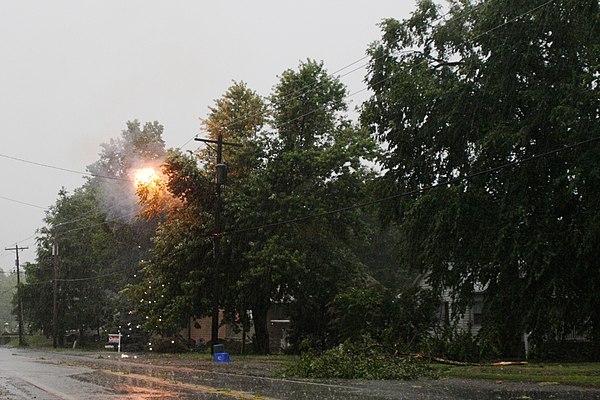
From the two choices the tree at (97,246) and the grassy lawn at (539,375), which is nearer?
the grassy lawn at (539,375)

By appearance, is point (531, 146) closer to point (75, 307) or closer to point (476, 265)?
point (476, 265)

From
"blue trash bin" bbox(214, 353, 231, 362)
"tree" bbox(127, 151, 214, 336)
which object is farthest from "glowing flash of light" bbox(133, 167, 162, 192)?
"blue trash bin" bbox(214, 353, 231, 362)

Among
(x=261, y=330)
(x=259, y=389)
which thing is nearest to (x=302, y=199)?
(x=261, y=330)

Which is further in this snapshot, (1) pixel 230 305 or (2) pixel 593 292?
(1) pixel 230 305

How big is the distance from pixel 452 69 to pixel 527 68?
4.59 metres

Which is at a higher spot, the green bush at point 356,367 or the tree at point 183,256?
the tree at point 183,256

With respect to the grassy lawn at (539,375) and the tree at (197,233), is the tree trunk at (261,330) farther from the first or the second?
the grassy lawn at (539,375)

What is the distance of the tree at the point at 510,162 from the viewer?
23312mm

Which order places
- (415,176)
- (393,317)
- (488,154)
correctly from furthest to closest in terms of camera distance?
(393,317), (415,176), (488,154)

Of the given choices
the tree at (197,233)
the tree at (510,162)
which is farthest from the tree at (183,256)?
the tree at (510,162)

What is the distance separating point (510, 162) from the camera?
25719mm

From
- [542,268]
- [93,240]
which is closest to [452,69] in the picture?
[542,268]

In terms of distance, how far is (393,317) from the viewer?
31078 millimetres

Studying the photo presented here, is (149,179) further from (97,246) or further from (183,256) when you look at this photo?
(97,246)
